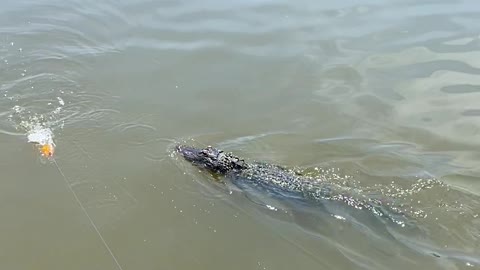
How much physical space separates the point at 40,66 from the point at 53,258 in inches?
153

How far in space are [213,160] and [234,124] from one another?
922 millimetres

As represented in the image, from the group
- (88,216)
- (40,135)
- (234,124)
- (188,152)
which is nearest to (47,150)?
(40,135)

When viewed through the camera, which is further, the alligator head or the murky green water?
the alligator head

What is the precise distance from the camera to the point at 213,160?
5812 mm

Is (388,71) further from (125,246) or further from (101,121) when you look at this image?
(125,246)

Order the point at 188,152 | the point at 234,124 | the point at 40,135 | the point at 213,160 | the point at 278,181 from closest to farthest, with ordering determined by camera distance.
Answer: the point at 278,181, the point at 213,160, the point at 188,152, the point at 40,135, the point at 234,124

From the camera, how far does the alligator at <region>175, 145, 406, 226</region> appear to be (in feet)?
17.5

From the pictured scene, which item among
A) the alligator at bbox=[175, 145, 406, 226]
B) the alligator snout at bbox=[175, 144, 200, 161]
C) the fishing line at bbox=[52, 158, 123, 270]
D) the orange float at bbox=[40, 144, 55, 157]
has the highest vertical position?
the alligator at bbox=[175, 145, 406, 226]

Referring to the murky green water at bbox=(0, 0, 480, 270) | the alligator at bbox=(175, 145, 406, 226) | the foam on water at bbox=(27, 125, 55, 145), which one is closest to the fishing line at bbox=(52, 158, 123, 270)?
the murky green water at bbox=(0, 0, 480, 270)

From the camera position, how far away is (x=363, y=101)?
700cm

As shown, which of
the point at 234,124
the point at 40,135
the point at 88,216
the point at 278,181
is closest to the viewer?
the point at 88,216

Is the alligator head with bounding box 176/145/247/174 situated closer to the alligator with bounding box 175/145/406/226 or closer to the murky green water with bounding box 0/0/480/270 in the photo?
the alligator with bounding box 175/145/406/226

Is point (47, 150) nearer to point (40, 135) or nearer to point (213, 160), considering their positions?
point (40, 135)

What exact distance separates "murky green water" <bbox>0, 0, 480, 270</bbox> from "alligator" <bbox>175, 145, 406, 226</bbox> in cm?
17
